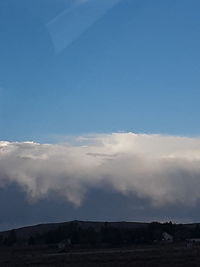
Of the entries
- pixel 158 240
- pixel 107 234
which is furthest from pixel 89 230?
pixel 158 240

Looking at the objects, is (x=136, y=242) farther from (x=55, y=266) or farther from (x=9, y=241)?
(x=55, y=266)

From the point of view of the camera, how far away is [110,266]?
51875 millimetres

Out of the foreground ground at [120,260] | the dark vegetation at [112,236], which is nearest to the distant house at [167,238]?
the dark vegetation at [112,236]

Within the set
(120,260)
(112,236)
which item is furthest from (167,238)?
(120,260)

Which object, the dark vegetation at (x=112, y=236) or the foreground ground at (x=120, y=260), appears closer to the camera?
the foreground ground at (x=120, y=260)

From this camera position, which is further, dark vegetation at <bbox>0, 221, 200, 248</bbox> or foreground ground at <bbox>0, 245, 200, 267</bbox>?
dark vegetation at <bbox>0, 221, 200, 248</bbox>

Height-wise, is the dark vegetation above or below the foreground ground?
above

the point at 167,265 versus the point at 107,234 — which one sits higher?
the point at 107,234

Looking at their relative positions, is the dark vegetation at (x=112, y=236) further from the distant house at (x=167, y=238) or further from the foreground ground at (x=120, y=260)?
the foreground ground at (x=120, y=260)

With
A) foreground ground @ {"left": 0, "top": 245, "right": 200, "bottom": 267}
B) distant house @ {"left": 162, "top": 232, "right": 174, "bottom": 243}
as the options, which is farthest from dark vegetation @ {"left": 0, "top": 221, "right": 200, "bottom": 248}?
foreground ground @ {"left": 0, "top": 245, "right": 200, "bottom": 267}

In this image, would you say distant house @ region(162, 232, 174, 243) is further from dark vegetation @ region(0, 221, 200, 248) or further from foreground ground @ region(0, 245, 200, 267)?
foreground ground @ region(0, 245, 200, 267)

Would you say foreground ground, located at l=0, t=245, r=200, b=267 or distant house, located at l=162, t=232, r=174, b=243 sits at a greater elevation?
distant house, located at l=162, t=232, r=174, b=243

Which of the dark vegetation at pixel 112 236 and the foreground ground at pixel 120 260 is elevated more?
the dark vegetation at pixel 112 236

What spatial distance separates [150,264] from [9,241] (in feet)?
338
